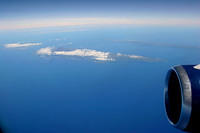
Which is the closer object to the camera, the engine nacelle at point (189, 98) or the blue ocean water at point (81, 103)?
the engine nacelle at point (189, 98)

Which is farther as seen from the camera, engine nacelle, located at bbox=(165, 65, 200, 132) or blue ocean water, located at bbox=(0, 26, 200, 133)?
blue ocean water, located at bbox=(0, 26, 200, 133)

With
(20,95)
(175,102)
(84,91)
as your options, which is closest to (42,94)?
(20,95)

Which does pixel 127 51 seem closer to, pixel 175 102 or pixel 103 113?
pixel 103 113

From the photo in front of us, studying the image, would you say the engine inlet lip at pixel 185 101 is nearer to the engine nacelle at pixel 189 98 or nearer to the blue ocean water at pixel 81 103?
the engine nacelle at pixel 189 98

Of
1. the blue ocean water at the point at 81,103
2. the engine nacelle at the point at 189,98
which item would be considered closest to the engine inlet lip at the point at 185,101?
the engine nacelle at the point at 189,98

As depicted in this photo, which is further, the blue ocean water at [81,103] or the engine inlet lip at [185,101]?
the blue ocean water at [81,103]

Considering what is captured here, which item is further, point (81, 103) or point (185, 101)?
point (81, 103)

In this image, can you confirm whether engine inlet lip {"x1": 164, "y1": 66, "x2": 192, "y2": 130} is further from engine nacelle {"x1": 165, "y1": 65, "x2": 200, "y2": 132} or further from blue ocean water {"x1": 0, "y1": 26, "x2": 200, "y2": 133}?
blue ocean water {"x1": 0, "y1": 26, "x2": 200, "y2": 133}

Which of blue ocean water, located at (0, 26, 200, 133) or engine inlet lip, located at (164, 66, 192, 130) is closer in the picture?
engine inlet lip, located at (164, 66, 192, 130)

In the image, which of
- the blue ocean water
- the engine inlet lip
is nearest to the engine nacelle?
the engine inlet lip

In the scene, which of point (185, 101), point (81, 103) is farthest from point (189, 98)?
point (81, 103)

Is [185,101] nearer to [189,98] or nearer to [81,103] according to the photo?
[189,98]
